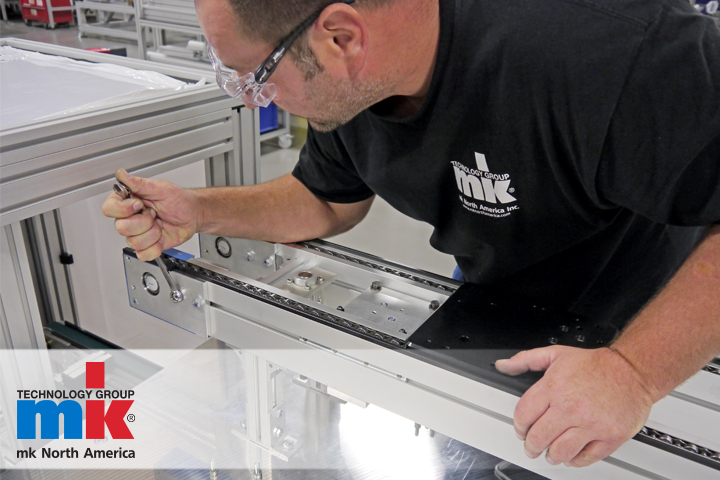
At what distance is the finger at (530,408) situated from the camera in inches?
24.4

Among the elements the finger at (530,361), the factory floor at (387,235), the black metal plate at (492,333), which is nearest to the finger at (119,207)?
the black metal plate at (492,333)

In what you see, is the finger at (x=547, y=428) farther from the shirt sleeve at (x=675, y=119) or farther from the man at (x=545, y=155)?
the shirt sleeve at (x=675, y=119)

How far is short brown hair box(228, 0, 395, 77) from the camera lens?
719 millimetres

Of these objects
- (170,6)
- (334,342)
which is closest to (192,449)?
(334,342)

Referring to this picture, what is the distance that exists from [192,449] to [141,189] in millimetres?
507

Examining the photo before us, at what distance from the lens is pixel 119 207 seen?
0.91 metres

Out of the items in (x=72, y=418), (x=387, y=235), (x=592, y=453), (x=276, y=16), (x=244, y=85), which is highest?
(x=276, y=16)

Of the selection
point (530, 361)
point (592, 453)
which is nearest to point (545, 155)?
point (530, 361)

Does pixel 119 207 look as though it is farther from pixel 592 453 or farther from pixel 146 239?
pixel 592 453

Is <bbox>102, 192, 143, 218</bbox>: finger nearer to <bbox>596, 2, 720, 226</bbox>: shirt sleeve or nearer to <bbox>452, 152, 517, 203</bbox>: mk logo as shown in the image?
<bbox>452, 152, 517, 203</bbox>: mk logo

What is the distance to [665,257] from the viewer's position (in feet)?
3.43

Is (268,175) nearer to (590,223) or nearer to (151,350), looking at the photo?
Answer: (151,350)

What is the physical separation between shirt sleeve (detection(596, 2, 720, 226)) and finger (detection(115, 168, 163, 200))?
0.74 meters

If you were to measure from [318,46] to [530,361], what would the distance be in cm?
50
